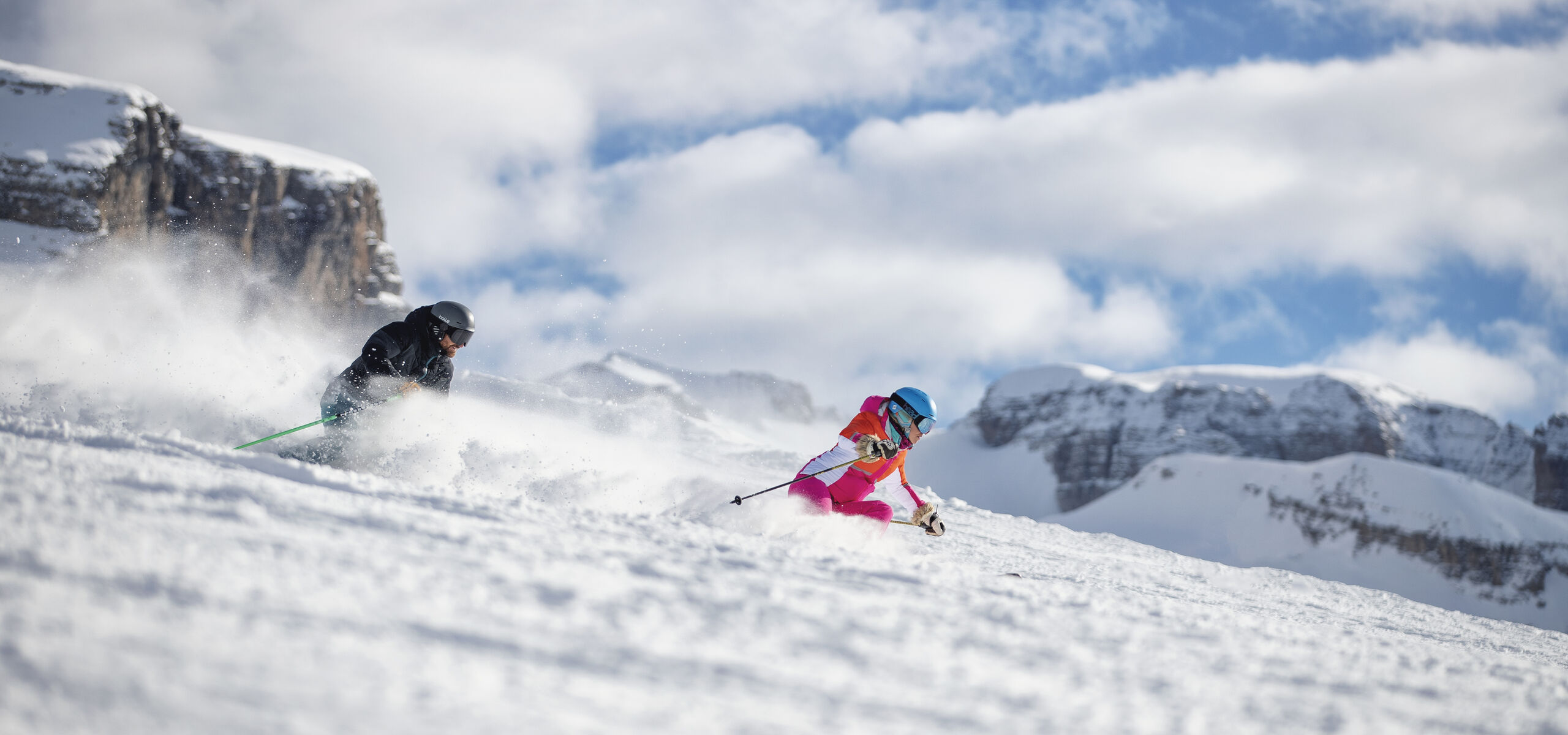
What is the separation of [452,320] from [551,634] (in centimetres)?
485

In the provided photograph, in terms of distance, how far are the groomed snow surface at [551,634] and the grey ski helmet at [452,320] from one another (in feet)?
8.48

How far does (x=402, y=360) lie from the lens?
6238 mm

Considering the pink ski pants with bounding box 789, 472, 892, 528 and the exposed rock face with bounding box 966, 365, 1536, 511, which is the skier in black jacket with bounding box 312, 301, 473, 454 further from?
the exposed rock face with bounding box 966, 365, 1536, 511

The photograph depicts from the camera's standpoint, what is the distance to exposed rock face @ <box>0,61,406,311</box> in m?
52.9

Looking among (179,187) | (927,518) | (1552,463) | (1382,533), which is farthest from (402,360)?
(1552,463)

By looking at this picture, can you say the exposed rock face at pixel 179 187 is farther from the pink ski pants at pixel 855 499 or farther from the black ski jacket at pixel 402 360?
the pink ski pants at pixel 855 499

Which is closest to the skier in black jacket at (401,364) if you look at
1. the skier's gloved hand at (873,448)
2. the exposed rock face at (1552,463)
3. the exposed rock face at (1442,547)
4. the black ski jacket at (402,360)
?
the black ski jacket at (402,360)

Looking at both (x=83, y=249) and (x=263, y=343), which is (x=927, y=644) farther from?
(x=83, y=249)

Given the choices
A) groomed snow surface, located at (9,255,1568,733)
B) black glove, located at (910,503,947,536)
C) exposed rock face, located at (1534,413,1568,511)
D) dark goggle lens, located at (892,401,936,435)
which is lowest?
groomed snow surface, located at (9,255,1568,733)

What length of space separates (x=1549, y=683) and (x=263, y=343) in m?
11.5

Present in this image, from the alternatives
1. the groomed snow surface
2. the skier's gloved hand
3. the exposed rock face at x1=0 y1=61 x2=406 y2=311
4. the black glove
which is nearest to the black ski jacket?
the groomed snow surface

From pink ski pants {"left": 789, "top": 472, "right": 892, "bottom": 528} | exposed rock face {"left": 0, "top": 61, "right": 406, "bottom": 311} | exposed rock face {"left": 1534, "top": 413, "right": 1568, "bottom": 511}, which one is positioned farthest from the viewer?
exposed rock face {"left": 1534, "top": 413, "right": 1568, "bottom": 511}

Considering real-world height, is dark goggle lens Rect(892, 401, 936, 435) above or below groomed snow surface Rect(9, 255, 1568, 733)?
above

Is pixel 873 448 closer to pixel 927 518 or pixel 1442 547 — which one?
pixel 927 518
